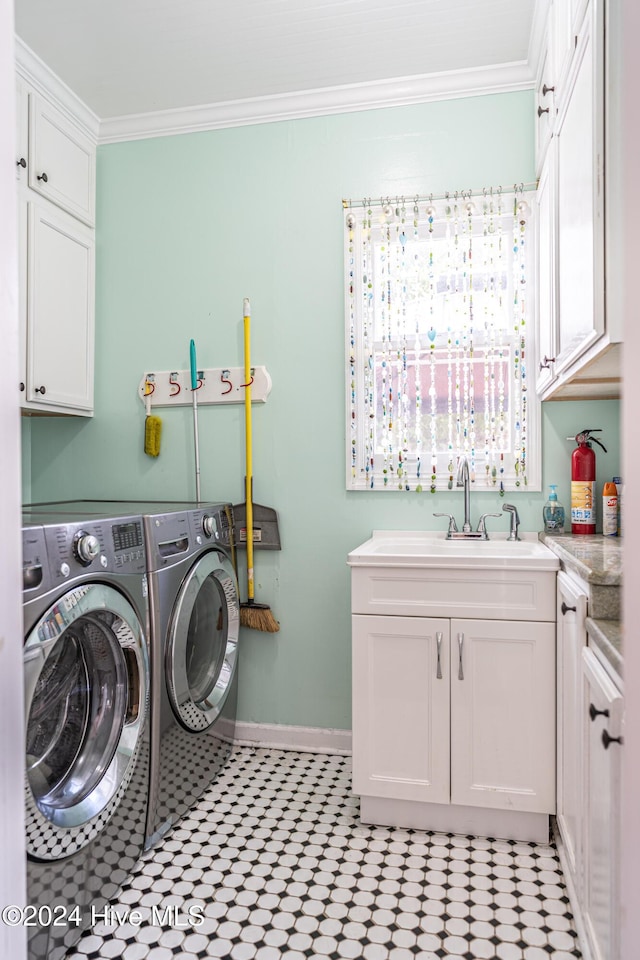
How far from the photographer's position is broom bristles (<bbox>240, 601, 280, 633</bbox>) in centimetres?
269

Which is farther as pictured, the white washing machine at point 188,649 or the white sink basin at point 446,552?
the white sink basin at point 446,552

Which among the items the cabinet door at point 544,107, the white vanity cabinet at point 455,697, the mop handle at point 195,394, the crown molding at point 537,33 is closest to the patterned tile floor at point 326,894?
the white vanity cabinet at point 455,697

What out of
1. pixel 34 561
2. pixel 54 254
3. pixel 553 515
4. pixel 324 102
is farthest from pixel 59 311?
pixel 553 515

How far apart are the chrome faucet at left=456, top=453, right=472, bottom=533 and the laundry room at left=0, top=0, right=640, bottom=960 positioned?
1 centimetres

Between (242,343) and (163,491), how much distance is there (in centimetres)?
75

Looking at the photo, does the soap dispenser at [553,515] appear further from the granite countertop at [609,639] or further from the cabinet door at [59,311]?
the cabinet door at [59,311]

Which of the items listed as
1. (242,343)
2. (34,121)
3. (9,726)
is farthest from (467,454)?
(9,726)

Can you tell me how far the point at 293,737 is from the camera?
2748mm

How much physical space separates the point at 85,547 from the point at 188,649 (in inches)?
32.4

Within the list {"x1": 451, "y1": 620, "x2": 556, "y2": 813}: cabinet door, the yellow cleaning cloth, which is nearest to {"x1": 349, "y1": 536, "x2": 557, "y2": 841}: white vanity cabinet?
{"x1": 451, "y1": 620, "x2": 556, "y2": 813}: cabinet door

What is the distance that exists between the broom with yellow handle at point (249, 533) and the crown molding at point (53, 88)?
A: 1.06 m

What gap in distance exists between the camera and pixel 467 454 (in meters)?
2.61

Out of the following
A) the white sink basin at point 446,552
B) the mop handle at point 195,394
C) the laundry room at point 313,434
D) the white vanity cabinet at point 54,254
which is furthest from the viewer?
the mop handle at point 195,394

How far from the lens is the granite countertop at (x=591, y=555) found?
4.75 ft
